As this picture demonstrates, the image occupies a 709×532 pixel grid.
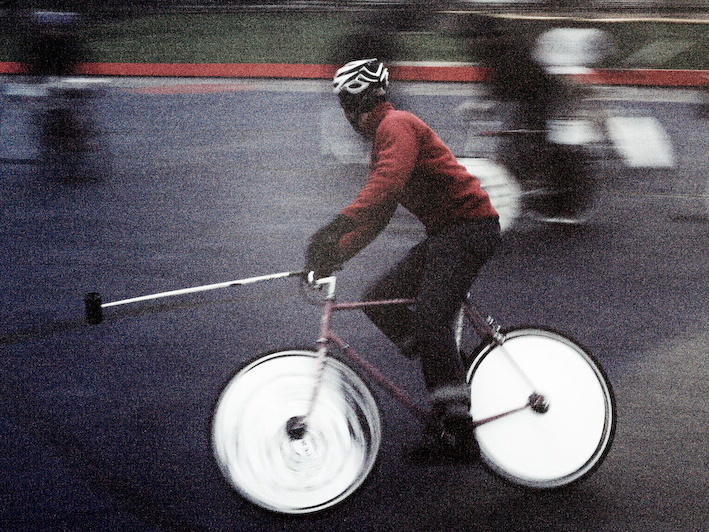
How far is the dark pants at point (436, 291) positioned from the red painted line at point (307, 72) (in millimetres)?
9905

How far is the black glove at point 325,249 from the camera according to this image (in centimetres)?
326

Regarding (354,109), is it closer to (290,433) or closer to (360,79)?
(360,79)

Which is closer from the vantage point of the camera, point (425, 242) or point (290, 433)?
point (290, 433)

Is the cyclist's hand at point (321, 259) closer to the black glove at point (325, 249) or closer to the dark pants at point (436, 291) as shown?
the black glove at point (325, 249)

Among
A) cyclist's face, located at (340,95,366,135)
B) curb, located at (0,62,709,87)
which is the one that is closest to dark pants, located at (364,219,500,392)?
cyclist's face, located at (340,95,366,135)

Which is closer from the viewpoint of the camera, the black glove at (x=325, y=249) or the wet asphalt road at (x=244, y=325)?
the black glove at (x=325, y=249)

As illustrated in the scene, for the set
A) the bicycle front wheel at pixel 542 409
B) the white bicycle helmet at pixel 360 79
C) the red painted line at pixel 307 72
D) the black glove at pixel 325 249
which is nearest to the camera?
the black glove at pixel 325 249

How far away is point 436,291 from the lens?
3.43m

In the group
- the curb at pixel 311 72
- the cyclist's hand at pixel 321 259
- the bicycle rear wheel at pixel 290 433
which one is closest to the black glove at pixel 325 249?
the cyclist's hand at pixel 321 259

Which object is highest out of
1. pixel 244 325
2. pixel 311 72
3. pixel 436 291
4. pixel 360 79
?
pixel 360 79

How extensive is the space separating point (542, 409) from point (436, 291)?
73cm

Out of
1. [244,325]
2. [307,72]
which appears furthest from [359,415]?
[307,72]

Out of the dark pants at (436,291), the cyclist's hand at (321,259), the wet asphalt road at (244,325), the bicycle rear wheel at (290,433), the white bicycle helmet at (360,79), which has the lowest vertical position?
the wet asphalt road at (244,325)

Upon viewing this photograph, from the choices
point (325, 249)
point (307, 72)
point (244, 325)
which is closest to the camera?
point (325, 249)
